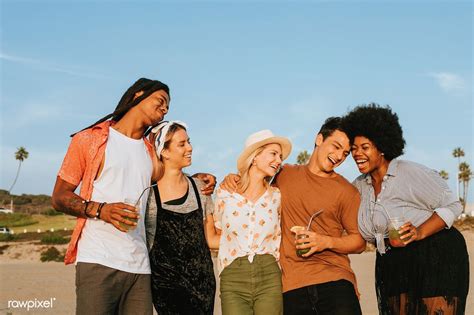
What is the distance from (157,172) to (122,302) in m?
1.19

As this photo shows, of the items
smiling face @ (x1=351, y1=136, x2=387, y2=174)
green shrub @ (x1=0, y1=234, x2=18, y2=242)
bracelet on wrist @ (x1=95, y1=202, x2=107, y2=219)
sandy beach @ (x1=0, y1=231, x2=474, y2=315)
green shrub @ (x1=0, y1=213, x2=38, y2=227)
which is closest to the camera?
bracelet on wrist @ (x1=95, y1=202, x2=107, y2=219)

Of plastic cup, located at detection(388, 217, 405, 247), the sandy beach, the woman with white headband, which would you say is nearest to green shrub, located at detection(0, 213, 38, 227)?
the sandy beach

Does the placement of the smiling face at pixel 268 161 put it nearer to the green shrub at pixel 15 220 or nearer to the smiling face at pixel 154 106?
the smiling face at pixel 154 106

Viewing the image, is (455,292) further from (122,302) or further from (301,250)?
(122,302)

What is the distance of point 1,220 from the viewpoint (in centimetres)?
5744

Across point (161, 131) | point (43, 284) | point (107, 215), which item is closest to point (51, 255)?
point (43, 284)

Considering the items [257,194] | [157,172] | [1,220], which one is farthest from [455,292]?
[1,220]

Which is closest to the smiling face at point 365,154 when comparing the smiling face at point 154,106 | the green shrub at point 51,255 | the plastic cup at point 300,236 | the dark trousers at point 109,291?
the plastic cup at point 300,236

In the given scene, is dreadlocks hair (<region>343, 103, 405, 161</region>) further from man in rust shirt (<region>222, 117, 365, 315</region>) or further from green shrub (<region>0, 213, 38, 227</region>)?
green shrub (<region>0, 213, 38, 227</region>)

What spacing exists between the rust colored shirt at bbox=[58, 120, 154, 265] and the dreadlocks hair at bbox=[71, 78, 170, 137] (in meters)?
0.40

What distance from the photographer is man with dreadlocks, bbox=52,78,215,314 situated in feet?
15.9

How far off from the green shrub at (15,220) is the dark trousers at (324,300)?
5282cm

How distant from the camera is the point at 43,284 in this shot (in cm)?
2056

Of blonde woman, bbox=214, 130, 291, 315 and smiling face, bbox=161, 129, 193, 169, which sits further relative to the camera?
smiling face, bbox=161, 129, 193, 169
